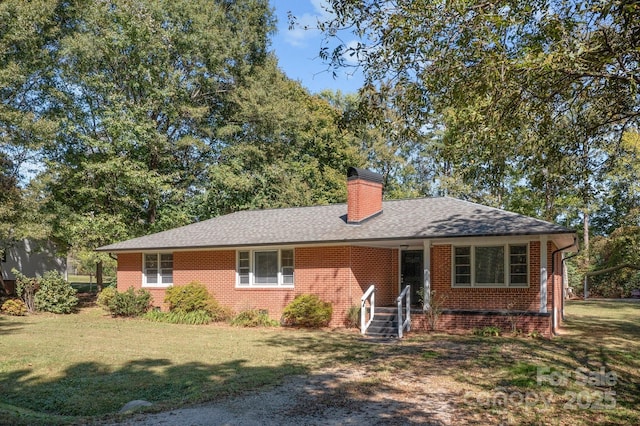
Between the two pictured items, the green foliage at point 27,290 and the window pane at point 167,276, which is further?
the green foliage at point 27,290

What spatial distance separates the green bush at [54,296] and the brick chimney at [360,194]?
12677 mm

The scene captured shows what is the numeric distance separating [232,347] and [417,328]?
6.04m

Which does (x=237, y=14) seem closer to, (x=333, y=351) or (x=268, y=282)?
(x=268, y=282)

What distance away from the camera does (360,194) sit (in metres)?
19.8

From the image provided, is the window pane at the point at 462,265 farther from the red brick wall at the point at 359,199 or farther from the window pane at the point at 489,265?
the red brick wall at the point at 359,199

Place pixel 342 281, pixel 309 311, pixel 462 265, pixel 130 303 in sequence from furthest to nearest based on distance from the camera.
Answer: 1. pixel 130 303
2. pixel 342 281
3. pixel 309 311
4. pixel 462 265

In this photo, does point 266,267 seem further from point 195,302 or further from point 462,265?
point 462,265

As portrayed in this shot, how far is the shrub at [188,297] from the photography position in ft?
66.1

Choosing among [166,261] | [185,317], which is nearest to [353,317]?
[185,317]

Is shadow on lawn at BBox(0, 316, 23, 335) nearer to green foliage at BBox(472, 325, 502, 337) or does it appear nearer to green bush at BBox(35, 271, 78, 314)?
green bush at BBox(35, 271, 78, 314)

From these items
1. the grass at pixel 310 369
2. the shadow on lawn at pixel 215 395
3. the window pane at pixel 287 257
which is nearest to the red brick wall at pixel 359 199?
the window pane at pixel 287 257

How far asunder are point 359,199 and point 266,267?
4171 mm

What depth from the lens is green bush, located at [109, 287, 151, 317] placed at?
2158 cm

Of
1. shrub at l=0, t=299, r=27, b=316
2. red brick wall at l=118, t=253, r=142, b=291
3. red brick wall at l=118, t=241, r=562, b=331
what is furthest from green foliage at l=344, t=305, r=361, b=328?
shrub at l=0, t=299, r=27, b=316
